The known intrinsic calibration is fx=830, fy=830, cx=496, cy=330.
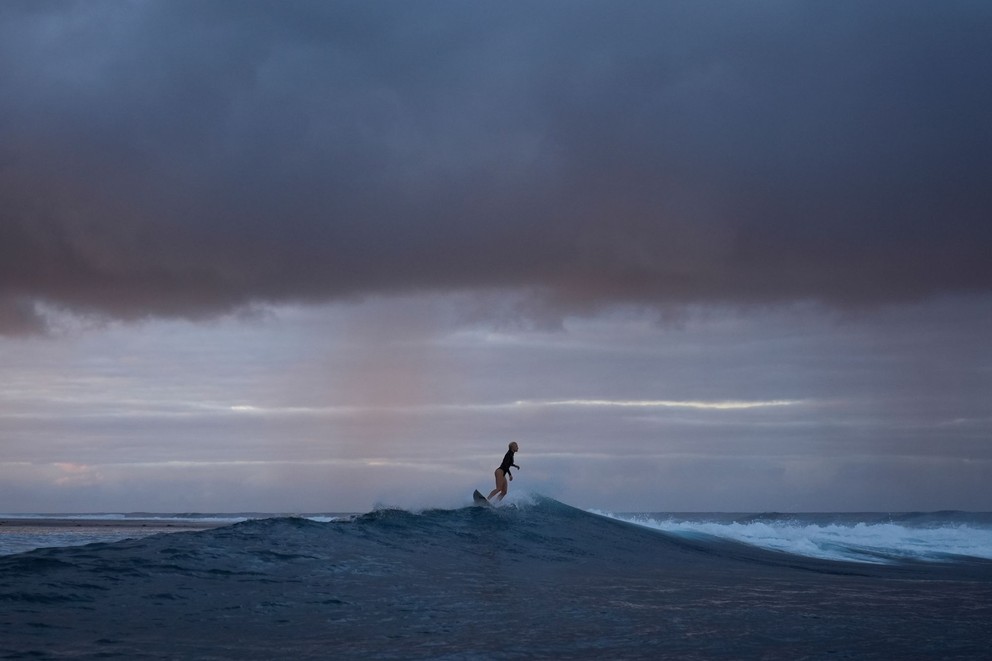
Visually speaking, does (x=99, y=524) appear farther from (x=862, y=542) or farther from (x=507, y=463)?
(x=862, y=542)

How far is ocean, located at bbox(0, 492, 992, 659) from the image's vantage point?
8.02 meters

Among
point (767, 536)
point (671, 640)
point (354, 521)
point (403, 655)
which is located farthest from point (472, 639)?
point (767, 536)

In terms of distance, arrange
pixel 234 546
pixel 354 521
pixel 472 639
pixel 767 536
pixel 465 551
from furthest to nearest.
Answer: pixel 767 536 → pixel 354 521 → pixel 465 551 → pixel 234 546 → pixel 472 639

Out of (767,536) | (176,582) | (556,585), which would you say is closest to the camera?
(176,582)

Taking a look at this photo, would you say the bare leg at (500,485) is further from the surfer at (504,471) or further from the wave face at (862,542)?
the wave face at (862,542)

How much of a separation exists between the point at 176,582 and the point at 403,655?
4.88m

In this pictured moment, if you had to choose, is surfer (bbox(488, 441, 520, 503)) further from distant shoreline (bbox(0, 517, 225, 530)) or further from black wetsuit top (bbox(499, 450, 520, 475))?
distant shoreline (bbox(0, 517, 225, 530))

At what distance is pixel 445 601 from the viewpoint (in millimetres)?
10594

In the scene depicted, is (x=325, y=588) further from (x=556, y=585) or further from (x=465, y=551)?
(x=465, y=551)

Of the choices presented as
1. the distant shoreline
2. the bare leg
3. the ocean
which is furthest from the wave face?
the distant shoreline

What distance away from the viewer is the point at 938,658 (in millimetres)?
7930

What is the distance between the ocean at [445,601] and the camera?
8.02 m

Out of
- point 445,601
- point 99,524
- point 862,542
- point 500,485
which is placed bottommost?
point 99,524

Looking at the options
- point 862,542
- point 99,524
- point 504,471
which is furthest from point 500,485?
point 99,524
